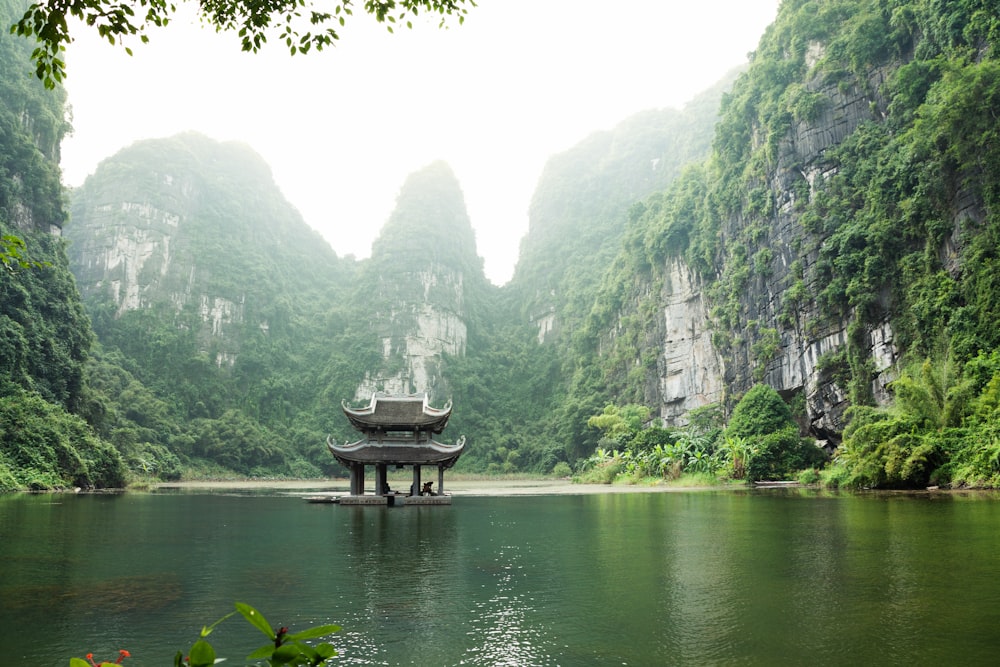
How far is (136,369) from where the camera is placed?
7675 cm

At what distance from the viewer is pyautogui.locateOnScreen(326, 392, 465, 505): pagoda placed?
25.0 meters

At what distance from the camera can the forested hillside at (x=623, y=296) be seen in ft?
106

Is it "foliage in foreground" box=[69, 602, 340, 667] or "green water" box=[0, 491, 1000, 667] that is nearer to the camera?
"foliage in foreground" box=[69, 602, 340, 667]

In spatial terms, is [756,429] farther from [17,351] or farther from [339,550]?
[17,351]

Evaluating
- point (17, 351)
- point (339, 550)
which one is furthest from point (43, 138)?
point (339, 550)

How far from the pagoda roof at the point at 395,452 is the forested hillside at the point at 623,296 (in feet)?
53.5

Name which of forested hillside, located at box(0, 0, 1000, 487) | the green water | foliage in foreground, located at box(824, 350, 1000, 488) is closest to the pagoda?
the green water

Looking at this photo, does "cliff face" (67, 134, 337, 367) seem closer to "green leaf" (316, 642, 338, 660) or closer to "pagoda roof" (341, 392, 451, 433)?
"pagoda roof" (341, 392, 451, 433)

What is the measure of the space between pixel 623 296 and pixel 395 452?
50.0 metres

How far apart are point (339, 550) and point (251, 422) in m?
70.3

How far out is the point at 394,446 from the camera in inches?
1002

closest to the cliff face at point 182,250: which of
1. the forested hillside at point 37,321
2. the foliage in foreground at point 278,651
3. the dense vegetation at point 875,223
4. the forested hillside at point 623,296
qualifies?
the forested hillside at point 623,296

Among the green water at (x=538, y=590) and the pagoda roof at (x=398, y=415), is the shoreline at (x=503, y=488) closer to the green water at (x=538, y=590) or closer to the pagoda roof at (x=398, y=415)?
the pagoda roof at (x=398, y=415)

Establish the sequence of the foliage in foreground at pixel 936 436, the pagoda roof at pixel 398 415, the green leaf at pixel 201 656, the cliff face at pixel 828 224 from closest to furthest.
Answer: the green leaf at pixel 201 656 → the foliage in foreground at pixel 936 436 → the pagoda roof at pixel 398 415 → the cliff face at pixel 828 224
